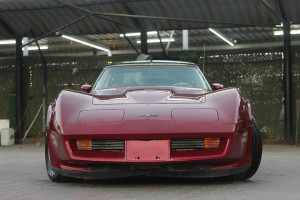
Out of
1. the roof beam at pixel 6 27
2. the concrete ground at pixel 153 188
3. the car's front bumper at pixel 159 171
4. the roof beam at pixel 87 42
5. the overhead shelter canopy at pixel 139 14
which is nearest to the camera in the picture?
the concrete ground at pixel 153 188

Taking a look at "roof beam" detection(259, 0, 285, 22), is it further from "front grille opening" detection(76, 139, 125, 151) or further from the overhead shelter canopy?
"front grille opening" detection(76, 139, 125, 151)

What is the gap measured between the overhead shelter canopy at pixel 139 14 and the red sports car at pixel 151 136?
6652 millimetres

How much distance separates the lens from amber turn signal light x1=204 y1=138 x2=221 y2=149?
212 inches

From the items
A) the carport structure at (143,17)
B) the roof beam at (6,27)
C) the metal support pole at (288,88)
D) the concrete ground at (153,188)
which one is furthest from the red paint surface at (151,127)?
the roof beam at (6,27)

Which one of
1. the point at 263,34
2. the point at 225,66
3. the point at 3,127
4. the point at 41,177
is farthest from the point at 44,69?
the point at 263,34

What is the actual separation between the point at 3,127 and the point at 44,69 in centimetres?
190

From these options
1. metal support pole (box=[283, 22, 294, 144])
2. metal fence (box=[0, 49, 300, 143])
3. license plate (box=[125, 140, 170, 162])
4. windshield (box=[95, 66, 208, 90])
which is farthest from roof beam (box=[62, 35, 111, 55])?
license plate (box=[125, 140, 170, 162])

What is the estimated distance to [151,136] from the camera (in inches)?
208

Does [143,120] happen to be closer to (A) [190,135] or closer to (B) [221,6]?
(A) [190,135]

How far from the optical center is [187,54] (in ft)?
48.0

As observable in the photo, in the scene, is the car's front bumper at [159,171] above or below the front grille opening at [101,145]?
below

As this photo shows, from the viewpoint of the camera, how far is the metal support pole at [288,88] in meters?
13.4

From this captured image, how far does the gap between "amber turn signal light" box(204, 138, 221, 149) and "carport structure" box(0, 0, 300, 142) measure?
6.99m

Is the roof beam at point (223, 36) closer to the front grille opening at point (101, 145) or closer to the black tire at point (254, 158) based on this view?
the black tire at point (254, 158)
